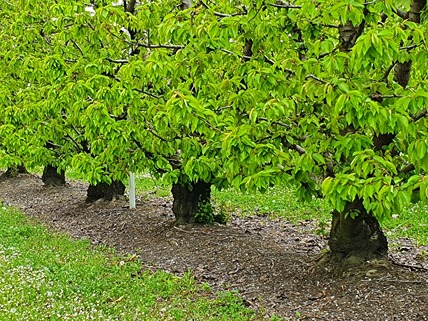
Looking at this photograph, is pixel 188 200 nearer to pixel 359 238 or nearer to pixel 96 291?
pixel 96 291

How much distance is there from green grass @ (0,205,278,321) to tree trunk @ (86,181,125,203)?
3382mm

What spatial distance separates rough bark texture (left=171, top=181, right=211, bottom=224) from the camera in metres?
8.04

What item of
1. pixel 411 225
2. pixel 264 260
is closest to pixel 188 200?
pixel 264 260

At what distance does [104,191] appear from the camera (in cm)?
1088

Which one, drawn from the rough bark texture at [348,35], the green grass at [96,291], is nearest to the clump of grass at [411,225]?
the green grass at [96,291]

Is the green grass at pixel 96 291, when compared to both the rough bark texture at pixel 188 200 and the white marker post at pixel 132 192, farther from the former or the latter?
the white marker post at pixel 132 192

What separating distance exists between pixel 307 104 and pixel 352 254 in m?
1.72

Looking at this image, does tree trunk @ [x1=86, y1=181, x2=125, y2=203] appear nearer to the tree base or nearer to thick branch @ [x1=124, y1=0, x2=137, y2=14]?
thick branch @ [x1=124, y1=0, x2=137, y2=14]

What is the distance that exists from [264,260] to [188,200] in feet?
6.40

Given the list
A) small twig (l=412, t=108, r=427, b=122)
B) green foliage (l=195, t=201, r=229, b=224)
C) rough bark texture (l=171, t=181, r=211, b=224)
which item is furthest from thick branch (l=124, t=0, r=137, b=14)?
small twig (l=412, t=108, r=427, b=122)

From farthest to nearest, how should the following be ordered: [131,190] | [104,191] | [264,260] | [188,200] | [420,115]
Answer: [104,191] → [131,190] → [188,200] → [264,260] → [420,115]

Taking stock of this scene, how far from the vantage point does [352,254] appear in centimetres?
551

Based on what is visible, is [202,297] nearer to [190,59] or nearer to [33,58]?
[190,59]

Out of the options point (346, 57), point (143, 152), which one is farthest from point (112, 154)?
point (346, 57)
